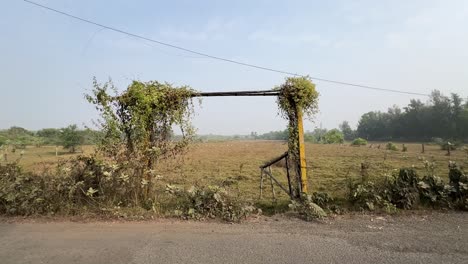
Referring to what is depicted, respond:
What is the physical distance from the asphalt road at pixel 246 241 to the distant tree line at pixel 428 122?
63.3 m

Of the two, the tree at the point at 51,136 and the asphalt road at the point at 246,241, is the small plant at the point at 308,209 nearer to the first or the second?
the asphalt road at the point at 246,241

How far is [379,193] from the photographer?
6.34m

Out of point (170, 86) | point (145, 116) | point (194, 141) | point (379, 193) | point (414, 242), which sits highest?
point (170, 86)

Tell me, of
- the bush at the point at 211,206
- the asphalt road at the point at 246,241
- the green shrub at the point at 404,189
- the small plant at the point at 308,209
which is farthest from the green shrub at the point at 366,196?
the bush at the point at 211,206

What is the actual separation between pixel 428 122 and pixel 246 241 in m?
76.4

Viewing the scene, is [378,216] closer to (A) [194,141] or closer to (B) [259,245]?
(B) [259,245]

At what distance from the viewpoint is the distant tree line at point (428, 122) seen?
5944 cm

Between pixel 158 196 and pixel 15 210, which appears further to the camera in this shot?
pixel 158 196

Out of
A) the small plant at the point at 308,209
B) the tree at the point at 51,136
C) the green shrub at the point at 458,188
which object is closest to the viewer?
the small plant at the point at 308,209

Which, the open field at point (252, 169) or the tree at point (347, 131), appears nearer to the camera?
the open field at point (252, 169)

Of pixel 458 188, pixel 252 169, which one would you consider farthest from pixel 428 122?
pixel 458 188

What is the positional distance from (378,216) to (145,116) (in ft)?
17.2

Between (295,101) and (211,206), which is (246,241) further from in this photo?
(295,101)

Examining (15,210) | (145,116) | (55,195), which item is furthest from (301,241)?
(15,210)
